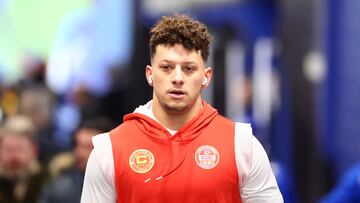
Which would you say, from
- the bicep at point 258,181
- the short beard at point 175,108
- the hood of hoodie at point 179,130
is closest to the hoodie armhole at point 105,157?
the hood of hoodie at point 179,130

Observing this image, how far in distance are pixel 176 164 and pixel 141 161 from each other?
0.63 feet

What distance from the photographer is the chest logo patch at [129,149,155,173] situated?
7.99 metres

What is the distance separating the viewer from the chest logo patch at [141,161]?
7992 millimetres

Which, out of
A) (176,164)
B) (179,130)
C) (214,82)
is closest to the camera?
(176,164)

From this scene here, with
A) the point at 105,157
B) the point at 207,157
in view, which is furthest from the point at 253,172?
the point at 105,157

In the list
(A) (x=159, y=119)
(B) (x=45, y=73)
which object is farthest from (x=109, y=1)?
(A) (x=159, y=119)

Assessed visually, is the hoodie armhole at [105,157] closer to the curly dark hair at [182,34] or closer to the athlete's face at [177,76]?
the athlete's face at [177,76]

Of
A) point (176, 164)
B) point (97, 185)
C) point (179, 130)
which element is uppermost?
point (179, 130)

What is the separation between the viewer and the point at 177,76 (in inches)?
316

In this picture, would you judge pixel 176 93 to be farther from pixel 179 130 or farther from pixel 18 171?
pixel 18 171

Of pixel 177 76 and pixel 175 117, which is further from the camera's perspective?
pixel 175 117

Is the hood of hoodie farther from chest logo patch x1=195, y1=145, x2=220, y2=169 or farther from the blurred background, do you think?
the blurred background

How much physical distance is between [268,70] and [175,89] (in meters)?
16.6

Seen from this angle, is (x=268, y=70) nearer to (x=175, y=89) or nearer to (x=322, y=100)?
(x=322, y=100)
